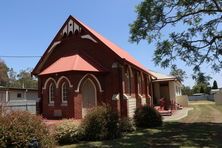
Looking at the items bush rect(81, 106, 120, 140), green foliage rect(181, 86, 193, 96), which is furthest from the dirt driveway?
green foliage rect(181, 86, 193, 96)

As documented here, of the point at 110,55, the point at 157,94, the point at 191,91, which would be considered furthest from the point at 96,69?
the point at 191,91

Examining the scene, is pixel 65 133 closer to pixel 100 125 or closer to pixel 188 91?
pixel 100 125

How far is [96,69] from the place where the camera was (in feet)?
76.2

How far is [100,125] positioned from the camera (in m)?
A: 15.8

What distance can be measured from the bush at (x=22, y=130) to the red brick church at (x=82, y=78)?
9429mm

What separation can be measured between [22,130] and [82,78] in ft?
36.7

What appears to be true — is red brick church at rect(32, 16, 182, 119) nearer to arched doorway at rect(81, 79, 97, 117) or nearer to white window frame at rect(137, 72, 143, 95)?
arched doorway at rect(81, 79, 97, 117)

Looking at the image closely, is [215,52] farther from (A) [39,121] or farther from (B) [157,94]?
(B) [157,94]

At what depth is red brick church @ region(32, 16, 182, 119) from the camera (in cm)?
2212

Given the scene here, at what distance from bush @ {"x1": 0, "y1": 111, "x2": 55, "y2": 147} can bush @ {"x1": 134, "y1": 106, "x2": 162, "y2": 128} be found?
10.1 m

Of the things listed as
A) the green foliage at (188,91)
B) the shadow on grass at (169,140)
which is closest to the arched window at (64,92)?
the shadow on grass at (169,140)

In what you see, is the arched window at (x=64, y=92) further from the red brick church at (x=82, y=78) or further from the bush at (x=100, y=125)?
A: the bush at (x=100, y=125)

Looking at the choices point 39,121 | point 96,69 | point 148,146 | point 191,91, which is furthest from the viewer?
point 191,91

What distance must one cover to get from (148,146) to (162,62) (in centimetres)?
823
